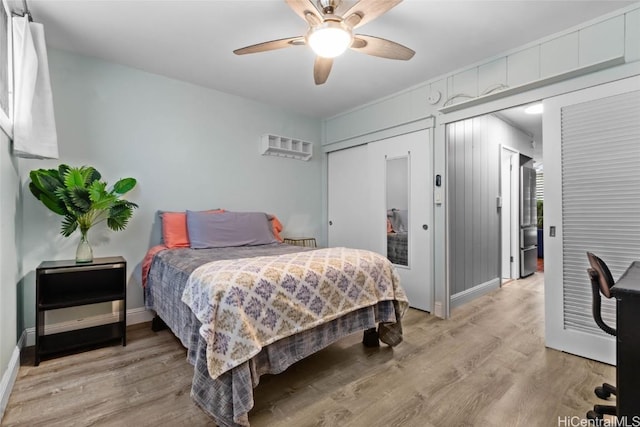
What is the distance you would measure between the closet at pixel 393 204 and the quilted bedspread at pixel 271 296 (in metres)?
1.30

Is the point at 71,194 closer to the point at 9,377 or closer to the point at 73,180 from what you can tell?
the point at 73,180

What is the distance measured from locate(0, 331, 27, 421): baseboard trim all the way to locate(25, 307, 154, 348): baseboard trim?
0.20 metres

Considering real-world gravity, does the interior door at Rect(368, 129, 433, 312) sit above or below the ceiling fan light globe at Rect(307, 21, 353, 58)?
below

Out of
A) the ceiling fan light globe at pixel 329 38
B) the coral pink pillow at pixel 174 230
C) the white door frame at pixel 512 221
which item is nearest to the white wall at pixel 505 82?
the ceiling fan light globe at pixel 329 38

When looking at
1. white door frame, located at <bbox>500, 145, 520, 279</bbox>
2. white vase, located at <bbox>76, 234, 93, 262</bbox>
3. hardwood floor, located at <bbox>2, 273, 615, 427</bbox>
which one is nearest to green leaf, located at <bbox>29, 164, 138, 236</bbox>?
white vase, located at <bbox>76, 234, 93, 262</bbox>

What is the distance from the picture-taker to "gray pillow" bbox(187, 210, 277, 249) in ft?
9.61

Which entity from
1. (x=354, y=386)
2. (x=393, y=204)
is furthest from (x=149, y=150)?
(x=354, y=386)

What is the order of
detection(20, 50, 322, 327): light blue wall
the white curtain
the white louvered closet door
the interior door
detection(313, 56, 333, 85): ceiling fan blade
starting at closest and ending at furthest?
the white curtain < the white louvered closet door < detection(313, 56, 333, 85): ceiling fan blade < detection(20, 50, 322, 327): light blue wall < the interior door

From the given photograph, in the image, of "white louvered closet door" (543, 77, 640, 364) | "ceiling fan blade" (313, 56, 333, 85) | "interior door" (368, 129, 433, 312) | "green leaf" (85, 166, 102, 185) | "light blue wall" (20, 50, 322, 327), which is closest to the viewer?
"white louvered closet door" (543, 77, 640, 364)

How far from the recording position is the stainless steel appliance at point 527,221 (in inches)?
196

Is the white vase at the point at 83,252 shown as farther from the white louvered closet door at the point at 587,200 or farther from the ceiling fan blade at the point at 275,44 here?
the white louvered closet door at the point at 587,200

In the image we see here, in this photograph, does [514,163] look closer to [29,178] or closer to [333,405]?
[333,405]

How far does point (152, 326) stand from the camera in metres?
2.87

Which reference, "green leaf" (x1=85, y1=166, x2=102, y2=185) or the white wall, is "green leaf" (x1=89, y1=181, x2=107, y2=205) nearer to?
"green leaf" (x1=85, y1=166, x2=102, y2=185)
